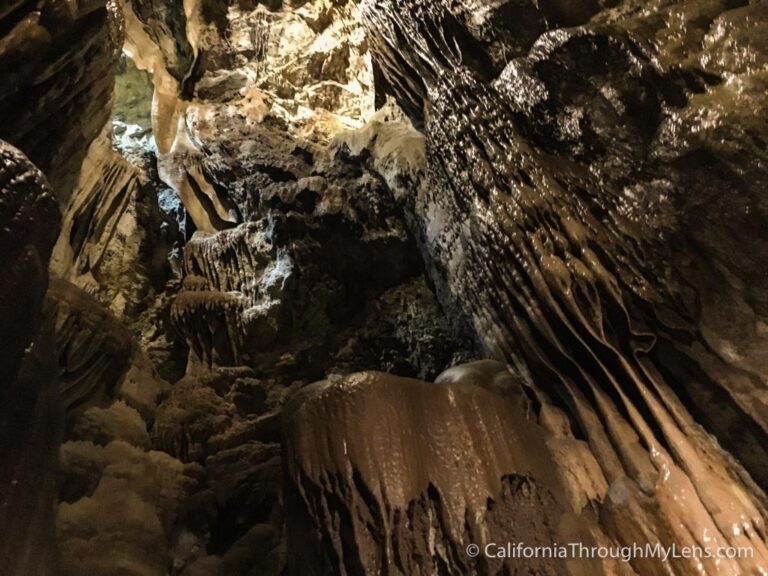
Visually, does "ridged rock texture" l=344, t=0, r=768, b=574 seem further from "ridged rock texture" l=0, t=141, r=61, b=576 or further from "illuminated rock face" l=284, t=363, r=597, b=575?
"ridged rock texture" l=0, t=141, r=61, b=576

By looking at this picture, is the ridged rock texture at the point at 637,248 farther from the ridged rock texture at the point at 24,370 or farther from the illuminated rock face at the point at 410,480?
the ridged rock texture at the point at 24,370

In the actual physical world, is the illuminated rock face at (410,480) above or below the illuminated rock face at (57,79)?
below

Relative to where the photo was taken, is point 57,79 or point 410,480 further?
point 57,79

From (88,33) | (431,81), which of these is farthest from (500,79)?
(88,33)

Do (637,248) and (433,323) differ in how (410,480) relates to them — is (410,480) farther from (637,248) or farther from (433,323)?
(433,323)

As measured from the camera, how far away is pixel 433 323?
15.1 ft

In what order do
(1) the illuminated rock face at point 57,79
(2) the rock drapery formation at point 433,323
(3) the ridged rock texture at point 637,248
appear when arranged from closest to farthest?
1. (2) the rock drapery formation at point 433,323
2. (3) the ridged rock texture at point 637,248
3. (1) the illuminated rock face at point 57,79

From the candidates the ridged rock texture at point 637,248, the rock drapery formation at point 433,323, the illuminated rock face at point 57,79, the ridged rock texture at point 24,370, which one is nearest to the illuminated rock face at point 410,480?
the rock drapery formation at point 433,323

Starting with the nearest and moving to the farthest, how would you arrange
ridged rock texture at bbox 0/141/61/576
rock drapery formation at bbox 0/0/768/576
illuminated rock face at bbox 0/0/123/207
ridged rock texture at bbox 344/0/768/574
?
ridged rock texture at bbox 0/141/61/576, rock drapery formation at bbox 0/0/768/576, ridged rock texture at bbox 344/0/768/574, illuminated rock face at bbox 0/0/123/207

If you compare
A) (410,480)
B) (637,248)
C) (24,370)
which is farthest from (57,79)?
(637,248)

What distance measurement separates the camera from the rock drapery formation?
2.38 meters

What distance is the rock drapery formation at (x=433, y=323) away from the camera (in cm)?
238

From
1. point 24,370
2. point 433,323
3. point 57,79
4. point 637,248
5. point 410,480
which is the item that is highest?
point 57,79

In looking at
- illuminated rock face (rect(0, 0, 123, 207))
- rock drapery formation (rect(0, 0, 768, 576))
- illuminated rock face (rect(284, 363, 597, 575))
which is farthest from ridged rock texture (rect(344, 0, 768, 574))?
illuminated rock face (rect(0, 0, 123, 207))
